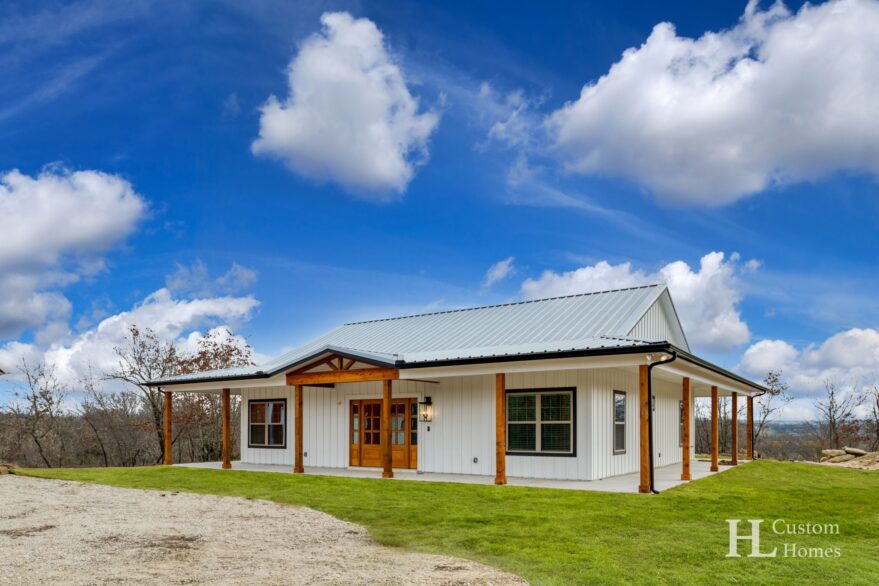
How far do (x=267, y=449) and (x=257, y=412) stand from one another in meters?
1.03

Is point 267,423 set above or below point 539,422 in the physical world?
below

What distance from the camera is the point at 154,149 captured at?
669 inches

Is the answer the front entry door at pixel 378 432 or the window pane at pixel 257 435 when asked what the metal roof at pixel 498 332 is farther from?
the window pane at pixel 257 435

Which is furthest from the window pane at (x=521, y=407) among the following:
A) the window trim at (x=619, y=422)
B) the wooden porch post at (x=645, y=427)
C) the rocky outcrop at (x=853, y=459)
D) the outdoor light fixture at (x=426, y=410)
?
the rocky outcrop at (x=853, y=459)

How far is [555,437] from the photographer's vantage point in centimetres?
1353

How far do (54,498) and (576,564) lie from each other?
8.87 m

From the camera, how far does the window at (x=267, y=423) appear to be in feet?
58.2

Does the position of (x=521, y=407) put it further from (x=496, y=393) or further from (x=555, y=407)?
(x=496, y=393)

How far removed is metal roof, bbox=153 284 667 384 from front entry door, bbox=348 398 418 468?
4.03 ft

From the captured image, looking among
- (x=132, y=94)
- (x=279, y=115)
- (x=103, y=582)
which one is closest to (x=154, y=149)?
(x=132, y=94)

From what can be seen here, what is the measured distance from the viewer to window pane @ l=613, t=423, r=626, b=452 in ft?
46.9

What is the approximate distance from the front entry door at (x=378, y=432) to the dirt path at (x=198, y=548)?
17.0 ft

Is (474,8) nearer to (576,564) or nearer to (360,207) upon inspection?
(360,207)
